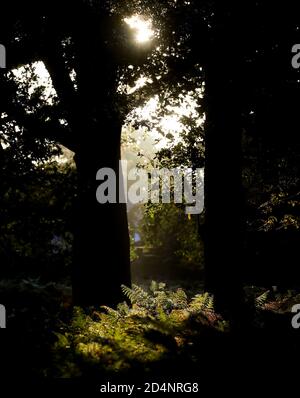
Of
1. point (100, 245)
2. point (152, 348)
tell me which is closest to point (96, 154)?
point (100, 245)

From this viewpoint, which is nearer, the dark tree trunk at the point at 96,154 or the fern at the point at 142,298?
the fern at the point at 142,298

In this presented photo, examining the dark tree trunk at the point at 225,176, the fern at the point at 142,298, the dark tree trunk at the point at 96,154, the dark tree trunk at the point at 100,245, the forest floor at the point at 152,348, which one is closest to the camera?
the forest floor at the point at 152,348

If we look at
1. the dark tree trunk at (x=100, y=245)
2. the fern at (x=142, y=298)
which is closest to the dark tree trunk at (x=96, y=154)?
the dark tree trunk at (x=100, y=245)

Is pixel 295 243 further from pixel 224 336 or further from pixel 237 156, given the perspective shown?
pixel 224 336

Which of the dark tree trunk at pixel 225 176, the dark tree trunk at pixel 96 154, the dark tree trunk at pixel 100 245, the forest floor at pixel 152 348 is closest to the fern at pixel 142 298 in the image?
the dark tree trunk at pixel 225 176

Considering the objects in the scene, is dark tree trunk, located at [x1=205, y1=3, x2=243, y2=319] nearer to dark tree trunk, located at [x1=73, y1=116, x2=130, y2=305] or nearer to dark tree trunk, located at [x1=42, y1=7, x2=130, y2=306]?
dark tree trunk, located at [x1=42, y1=7, x2=130, y2=306]

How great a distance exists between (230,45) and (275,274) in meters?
16.2

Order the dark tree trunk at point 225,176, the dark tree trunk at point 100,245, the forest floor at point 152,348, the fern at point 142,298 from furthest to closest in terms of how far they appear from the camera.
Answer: the dark tree trunk at point 100,245 → the dark tree trunk at point 225,176 → the fern at point 142,298 → the forest floor at point 152,348

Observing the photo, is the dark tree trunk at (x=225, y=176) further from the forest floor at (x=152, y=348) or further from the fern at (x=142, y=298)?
the forest floor at (x=152, y=348)

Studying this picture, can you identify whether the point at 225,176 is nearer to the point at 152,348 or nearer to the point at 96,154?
the point at 152,348

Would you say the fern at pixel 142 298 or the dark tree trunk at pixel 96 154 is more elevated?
the dark tree trunk at pixel 96 154

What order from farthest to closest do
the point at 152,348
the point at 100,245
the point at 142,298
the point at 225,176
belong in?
1. the point at 100,245
2. the point at 225,176
3. the point at 142,298
4. the point at 152,348

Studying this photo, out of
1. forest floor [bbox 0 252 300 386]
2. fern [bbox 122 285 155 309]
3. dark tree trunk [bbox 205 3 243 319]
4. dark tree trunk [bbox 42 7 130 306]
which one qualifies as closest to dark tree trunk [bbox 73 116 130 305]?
dark tree trunk [bbox 42 7 130 306]

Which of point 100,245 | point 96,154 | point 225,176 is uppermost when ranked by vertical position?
point 96,154
